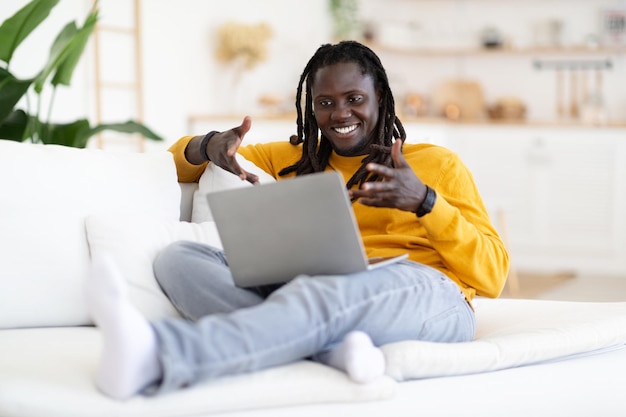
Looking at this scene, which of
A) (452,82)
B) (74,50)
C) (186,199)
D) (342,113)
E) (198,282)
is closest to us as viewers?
(198,282)

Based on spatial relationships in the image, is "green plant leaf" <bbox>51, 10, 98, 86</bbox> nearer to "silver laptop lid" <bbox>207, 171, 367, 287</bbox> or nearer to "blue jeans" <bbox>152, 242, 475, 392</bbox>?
"blue jeans" <bbox>152, 242, 475, 392</bbox>

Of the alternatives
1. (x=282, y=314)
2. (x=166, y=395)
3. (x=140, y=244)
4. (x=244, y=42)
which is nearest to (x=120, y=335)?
(x=166, y=395)

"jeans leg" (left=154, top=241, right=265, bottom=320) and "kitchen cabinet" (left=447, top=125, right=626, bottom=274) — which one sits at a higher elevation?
"jeans leg" (left=154, top=241, right=265, bottom=320)

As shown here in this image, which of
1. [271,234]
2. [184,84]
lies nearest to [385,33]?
[184,84]

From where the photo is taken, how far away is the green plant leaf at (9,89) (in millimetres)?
3166

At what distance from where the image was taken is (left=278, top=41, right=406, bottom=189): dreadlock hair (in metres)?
2.30

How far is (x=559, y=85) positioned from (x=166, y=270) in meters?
4.88

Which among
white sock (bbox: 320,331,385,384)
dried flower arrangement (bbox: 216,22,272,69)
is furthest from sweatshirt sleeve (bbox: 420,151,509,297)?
dried flower arrangement (bbox: 216,22,272,69)

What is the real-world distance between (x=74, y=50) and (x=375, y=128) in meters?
1.47

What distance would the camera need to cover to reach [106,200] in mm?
2365

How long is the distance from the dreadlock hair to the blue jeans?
1.18 ft

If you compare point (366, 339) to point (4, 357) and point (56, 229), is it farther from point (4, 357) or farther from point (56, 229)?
point (56, 229)

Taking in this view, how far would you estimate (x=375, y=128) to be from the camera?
238 centimetres

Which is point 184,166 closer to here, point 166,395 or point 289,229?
point 289,229
